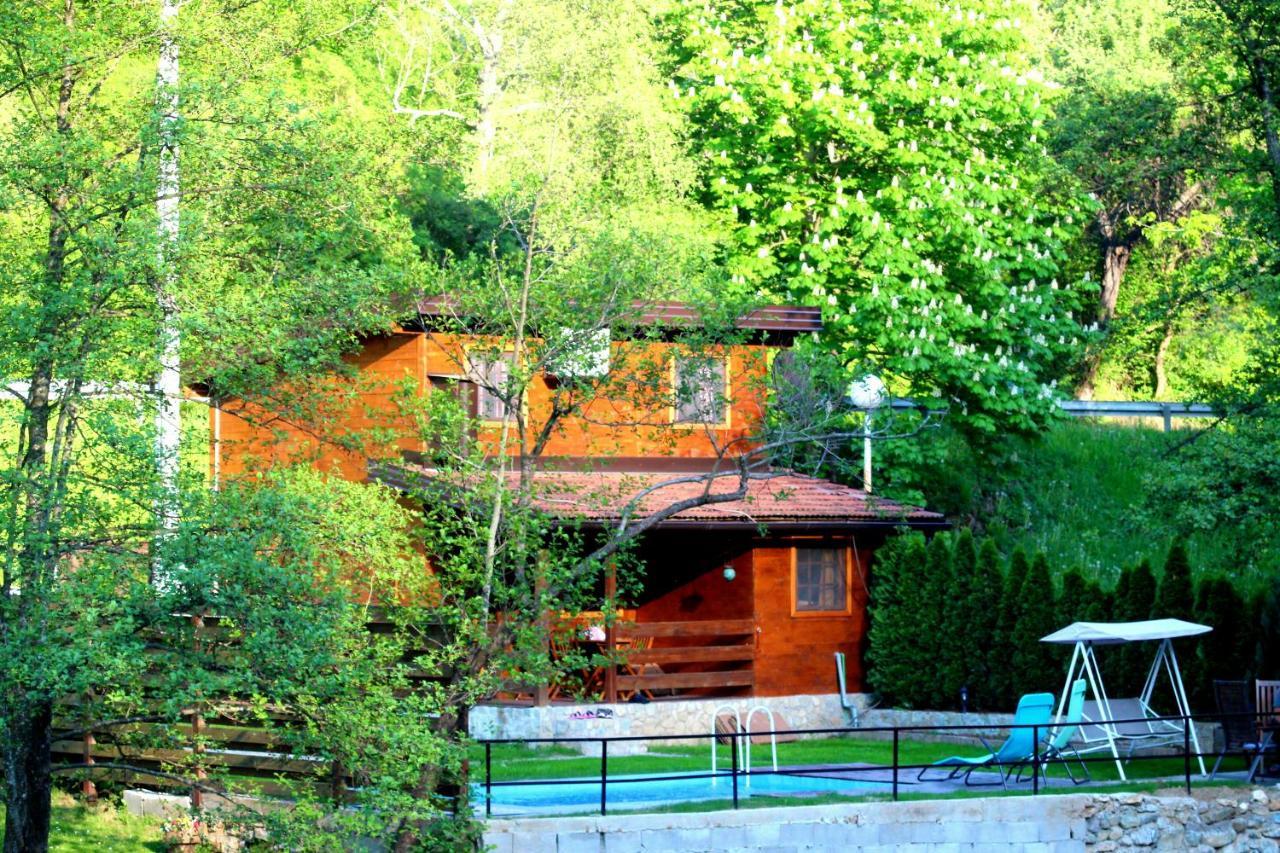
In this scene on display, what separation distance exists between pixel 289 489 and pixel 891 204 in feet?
53.4

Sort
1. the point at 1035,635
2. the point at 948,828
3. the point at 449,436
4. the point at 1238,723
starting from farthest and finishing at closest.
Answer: the point at 1035,635 → the point at 1238,723 → the point at 948,828 → the point at 449,436

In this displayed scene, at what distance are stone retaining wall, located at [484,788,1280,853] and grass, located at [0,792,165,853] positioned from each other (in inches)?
163

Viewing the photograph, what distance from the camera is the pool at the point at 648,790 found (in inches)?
601

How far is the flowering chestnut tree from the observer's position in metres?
26.3

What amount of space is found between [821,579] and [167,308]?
37.6 ft

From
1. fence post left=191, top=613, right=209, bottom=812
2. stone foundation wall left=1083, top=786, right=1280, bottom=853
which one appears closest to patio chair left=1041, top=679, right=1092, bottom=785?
stone foundation wall left=1083, top=786, right=1280, bottom=853

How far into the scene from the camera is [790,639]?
22.1m

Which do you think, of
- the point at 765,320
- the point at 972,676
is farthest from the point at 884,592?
the point at 765,320

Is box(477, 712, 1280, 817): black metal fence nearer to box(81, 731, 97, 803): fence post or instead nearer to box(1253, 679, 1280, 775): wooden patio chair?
box(1253, 679, 1280, 775): wooden patio chair

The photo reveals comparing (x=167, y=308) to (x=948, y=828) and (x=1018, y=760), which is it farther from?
(x=1018, y=760)

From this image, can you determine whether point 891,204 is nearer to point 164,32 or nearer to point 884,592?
point 884,592

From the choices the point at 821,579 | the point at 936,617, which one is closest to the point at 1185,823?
the point at 936,617

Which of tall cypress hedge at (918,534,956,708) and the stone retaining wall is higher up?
tall cypress hedge at (918,534,956,708)

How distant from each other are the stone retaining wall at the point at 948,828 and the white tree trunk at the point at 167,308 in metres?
3.91
